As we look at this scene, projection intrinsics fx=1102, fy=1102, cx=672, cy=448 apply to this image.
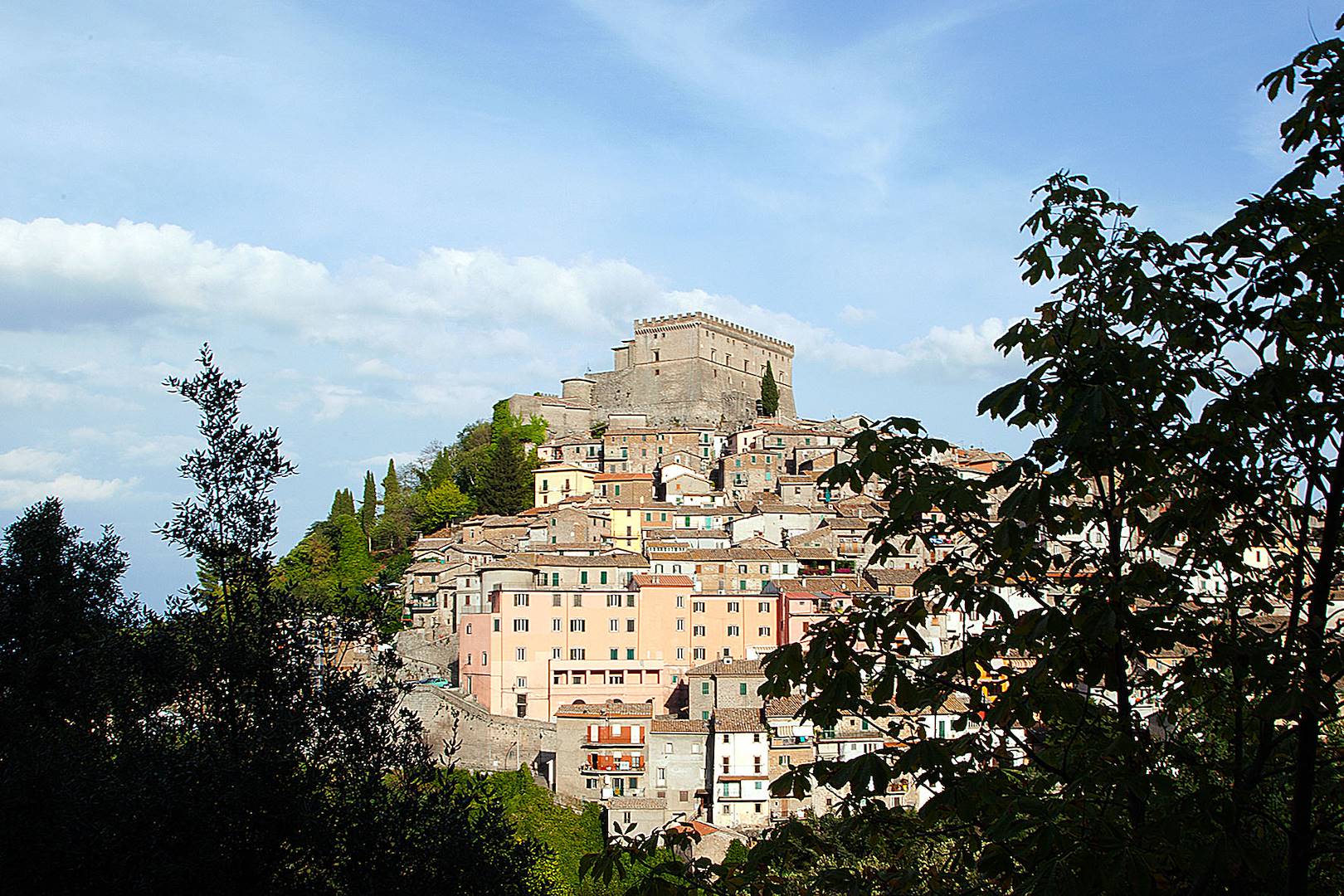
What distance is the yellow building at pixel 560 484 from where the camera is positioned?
217 ft

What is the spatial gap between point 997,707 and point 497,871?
5.70 meters

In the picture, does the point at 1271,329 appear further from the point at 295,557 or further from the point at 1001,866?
the point at 295,557

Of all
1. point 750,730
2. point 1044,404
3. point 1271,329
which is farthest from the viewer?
point 750,730

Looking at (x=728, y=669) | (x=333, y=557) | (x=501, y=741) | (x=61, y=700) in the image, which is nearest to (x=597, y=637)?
(x=501, y=741)

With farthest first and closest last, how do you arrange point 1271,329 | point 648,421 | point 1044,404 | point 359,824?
point 648,421, point 359,824, point 1271,329, point 1044,404

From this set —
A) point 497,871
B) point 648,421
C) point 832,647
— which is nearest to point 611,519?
point 648,421

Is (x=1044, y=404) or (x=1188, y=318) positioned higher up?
(x=1188, y=318)

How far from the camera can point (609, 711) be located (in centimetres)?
3728

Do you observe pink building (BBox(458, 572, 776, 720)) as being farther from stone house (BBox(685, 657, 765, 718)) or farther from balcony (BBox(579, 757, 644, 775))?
balcony (BBox(579, 757, 644, 775))

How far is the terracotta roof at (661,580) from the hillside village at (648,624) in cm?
13

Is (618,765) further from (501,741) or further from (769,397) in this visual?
(769,397)

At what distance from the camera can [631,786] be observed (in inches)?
1406

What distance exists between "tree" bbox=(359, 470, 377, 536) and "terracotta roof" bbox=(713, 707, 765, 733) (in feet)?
126

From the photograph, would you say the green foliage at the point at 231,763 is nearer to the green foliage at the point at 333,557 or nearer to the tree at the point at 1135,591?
the tree at the point at 1135,591
